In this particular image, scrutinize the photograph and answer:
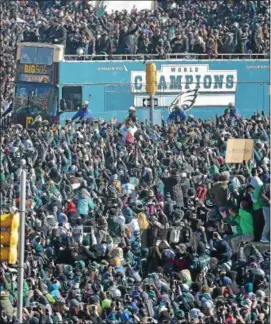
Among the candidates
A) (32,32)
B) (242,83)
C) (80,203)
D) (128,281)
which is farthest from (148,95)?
(128,281)

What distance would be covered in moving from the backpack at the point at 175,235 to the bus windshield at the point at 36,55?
58.3ft

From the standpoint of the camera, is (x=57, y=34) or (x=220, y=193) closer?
(x=220, y=193)

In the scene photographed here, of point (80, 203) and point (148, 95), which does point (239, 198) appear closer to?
point (80, 203)

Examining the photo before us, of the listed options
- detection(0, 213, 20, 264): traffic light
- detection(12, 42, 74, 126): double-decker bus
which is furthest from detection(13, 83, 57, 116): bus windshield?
detection(0, 213, 20, 264): traffic light

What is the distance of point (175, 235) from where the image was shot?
39.3 metres

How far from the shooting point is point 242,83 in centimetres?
5628

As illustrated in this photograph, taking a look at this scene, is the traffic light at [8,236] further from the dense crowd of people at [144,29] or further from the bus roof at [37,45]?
the dense crowd of people at [144,29]

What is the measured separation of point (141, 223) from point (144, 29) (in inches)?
775

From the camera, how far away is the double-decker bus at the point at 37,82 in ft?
181

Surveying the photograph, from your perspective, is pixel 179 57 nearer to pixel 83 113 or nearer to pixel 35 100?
pixel 35 100

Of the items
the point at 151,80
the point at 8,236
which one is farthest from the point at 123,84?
the point at 8,236

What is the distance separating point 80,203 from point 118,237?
2.11m

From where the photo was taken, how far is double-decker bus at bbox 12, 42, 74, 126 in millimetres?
55281

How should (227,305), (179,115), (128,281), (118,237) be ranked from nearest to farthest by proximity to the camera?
(227,305) < (128,281) < (118,237) < (179,115)
